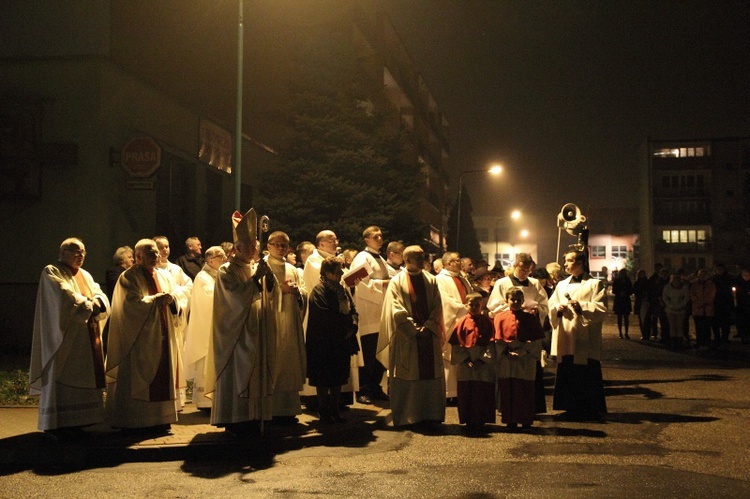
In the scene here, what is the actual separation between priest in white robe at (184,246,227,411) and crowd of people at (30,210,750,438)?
2cm

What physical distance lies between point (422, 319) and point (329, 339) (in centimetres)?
126

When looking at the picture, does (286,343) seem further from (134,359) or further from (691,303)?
(691,303)

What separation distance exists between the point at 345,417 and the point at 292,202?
13.4 metres

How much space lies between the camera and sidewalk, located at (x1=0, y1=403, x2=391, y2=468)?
A: 855 centimetres

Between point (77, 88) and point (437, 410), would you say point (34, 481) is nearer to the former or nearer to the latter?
point (437, 410)

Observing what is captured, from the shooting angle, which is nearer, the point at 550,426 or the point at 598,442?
the point at 598,442

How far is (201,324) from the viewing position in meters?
11.0

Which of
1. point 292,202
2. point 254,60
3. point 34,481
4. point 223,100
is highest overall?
point 254,60

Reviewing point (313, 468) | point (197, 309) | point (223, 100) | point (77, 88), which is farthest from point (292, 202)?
point (313, 468)

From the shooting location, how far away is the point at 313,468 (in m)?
7.95

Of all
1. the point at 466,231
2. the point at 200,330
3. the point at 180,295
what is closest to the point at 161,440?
the point at 180,295

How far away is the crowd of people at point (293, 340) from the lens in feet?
30.3

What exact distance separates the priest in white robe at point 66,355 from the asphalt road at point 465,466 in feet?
2.75

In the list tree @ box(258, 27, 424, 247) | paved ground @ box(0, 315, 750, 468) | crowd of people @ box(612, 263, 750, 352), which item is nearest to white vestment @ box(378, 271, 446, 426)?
paved ground @ box(0, 315, 750, 468)
